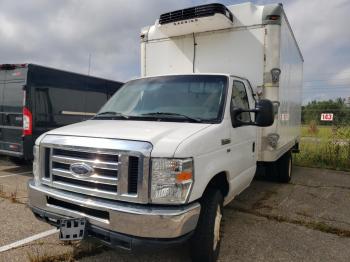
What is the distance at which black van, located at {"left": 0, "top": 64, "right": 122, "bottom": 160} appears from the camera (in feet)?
23.9

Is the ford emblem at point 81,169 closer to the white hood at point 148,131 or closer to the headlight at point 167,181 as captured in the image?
the white hood at point 148,131

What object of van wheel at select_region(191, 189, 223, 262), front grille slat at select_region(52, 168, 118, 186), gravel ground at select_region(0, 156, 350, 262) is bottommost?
gravel ground at select_region(0, 156, 350, 262)

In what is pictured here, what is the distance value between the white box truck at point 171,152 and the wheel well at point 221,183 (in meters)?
0.02

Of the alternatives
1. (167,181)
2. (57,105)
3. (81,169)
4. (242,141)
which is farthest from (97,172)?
(57,105)

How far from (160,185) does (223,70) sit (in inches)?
136

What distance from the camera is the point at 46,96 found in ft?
25.5

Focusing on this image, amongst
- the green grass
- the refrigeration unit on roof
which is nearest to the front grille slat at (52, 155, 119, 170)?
the refrigeration unit on roof

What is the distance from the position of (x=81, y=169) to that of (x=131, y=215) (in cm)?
71

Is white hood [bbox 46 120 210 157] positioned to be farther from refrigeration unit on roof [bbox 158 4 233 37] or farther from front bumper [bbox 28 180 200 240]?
refrigeration unit on roof [bbox 158 4 233 37]

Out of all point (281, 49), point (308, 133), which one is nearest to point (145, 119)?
point (281, 49)

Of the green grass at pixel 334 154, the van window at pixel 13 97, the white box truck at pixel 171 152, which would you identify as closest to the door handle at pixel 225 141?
the white box truck at pixel 171 152

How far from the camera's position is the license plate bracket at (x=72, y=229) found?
9.36ft

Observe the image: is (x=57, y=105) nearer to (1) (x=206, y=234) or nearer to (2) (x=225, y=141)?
(2) (x=225, y=141)

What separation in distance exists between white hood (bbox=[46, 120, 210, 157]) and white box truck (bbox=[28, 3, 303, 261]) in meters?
0.01
